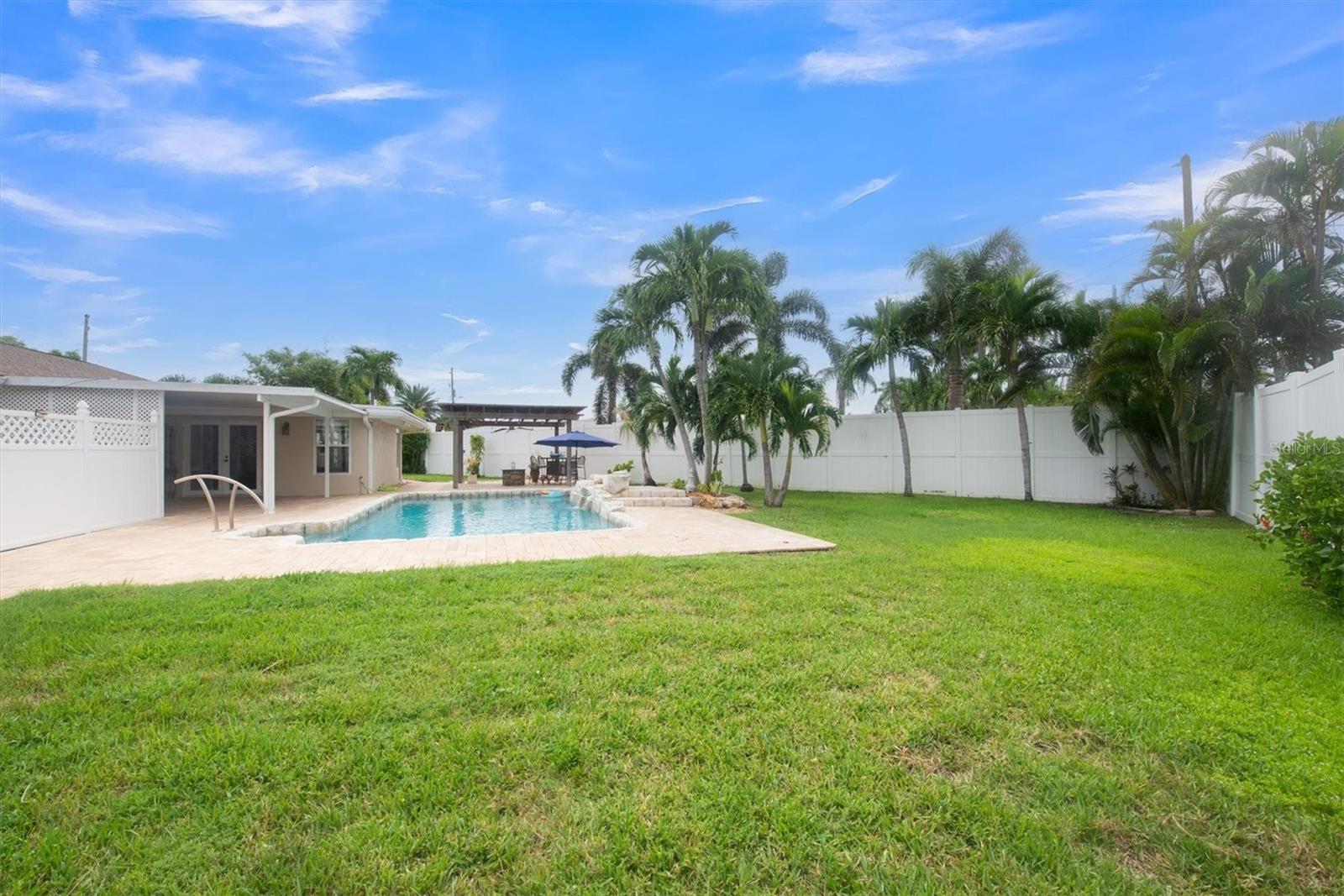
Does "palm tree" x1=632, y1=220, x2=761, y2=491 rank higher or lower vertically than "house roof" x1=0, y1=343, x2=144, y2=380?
higher

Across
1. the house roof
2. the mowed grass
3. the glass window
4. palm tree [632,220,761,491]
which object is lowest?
the mowed grass

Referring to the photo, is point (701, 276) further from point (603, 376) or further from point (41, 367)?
point (41, 367)

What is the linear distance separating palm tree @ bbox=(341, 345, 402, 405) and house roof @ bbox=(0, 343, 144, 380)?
48.1 ft

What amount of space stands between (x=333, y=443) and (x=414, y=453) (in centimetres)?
1325

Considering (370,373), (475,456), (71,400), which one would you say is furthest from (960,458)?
(370,373)

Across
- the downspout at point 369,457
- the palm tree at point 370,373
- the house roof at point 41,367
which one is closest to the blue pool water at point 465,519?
A: the downspout at point 369,457

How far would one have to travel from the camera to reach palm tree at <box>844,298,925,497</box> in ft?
50.5

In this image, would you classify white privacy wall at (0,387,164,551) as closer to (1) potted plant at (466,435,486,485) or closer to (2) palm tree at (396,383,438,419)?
(1) potted plant at (466,435,486,485)

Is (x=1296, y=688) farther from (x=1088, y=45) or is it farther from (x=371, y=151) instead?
(x=371, y=151)

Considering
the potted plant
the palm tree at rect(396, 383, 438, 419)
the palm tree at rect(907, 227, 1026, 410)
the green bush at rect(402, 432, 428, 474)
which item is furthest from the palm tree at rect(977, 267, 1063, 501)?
the palm tree at rect(396, 383, 438, 419)

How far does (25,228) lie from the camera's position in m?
17.0

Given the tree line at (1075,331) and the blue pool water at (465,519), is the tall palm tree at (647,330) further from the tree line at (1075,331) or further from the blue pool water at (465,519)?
the blue pool water at (465,519)

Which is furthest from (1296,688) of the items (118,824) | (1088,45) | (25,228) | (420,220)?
(25,228)

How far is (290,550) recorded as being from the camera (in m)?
7.44
